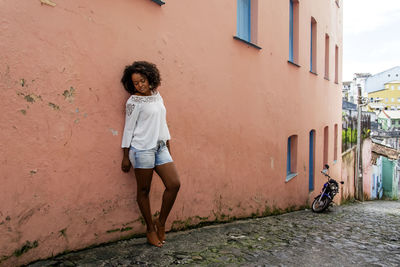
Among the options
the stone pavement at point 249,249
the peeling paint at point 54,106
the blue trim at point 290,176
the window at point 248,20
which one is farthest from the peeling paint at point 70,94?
the blue trim at point 290,176

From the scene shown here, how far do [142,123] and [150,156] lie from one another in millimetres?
322

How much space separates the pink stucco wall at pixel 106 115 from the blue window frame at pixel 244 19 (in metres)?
0.24

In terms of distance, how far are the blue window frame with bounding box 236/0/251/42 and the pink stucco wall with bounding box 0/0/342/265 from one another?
0.24 meters

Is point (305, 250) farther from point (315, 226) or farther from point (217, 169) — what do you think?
point (315, 226)

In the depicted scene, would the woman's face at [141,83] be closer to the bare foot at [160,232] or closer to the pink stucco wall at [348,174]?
the bare foot at [160,232]

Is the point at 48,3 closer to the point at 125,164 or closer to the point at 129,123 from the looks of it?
the point at 129,123

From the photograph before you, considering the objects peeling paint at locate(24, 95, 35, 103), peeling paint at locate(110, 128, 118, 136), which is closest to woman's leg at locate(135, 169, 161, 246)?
peeling paint at locate(110, 128, 118, 136)

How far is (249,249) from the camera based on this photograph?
3871mm

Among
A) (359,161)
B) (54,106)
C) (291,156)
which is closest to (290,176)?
(291,156)

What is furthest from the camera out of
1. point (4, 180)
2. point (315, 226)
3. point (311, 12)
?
point (311, 12)

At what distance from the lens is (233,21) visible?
5332 mm

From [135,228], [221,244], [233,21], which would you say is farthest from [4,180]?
[233,21]

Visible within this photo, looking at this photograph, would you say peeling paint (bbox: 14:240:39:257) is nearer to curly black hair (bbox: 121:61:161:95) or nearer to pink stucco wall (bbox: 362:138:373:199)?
curly black hair (bbox: 121:61:161:95)

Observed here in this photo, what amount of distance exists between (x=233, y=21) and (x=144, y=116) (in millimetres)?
2816
